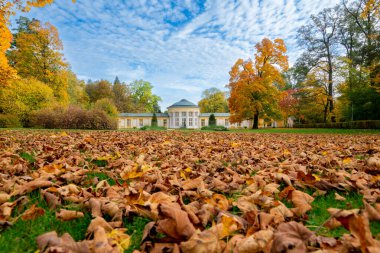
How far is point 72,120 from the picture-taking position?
562 inches

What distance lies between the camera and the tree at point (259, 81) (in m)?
21.7

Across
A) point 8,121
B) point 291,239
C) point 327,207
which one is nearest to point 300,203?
point 327,207

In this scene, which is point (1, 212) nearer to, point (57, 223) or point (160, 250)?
point (57, 223)

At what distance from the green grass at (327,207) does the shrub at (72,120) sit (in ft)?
47.7

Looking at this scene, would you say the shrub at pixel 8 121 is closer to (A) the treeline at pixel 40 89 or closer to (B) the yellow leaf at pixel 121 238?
(A) the treeline at pixel 40 89

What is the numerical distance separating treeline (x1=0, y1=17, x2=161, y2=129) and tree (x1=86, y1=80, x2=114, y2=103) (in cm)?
527

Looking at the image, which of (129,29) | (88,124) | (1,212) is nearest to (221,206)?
(1,212)

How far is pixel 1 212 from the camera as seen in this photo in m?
1.18

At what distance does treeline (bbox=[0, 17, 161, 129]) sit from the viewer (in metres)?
14.6

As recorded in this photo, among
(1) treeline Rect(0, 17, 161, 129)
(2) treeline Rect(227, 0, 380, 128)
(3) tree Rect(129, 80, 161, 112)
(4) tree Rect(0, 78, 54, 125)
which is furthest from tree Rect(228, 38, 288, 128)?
(3) tree Rect(129, 80, 161, 112)

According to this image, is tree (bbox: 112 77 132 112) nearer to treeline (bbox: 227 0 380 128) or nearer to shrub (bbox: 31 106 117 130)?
treeline (bbox: 227 0 380 128)

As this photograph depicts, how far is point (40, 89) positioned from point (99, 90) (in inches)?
1264

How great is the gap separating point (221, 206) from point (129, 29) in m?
22.1

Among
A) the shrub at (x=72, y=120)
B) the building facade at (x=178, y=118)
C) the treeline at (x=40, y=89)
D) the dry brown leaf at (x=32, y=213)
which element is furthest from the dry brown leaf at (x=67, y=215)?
the building facade at (x=178, y=118)
